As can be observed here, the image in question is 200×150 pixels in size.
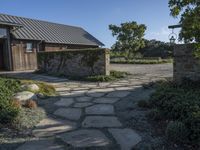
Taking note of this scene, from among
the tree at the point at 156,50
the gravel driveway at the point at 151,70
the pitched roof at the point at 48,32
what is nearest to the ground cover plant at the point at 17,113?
the gravel driveway at the point at 151,70

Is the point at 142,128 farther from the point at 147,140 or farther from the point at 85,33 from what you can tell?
the point at 85,33

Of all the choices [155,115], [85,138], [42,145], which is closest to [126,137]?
[85,138]

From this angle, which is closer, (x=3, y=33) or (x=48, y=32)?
(x=3, y=33)

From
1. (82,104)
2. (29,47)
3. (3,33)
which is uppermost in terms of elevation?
(3,33)

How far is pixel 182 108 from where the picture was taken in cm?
435

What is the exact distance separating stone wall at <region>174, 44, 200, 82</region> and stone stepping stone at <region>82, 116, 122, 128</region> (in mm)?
3107

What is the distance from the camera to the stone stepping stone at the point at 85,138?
12.1ft

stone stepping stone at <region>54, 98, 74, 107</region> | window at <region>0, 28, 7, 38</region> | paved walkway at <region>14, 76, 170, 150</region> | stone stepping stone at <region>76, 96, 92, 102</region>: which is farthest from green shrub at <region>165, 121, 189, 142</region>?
window at <region>0, 28, 7, 38</region>

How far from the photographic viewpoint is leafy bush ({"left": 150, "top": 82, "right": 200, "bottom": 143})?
3.69m

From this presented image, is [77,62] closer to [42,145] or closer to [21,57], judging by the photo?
[21,57]

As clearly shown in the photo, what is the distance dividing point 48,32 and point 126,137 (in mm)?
20965

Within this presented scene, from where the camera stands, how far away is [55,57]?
46.1 ft

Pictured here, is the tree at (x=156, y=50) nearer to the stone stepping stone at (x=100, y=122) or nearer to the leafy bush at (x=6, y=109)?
the stone stepping stone at (x=100, y=122)

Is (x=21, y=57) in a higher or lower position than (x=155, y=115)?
higher
